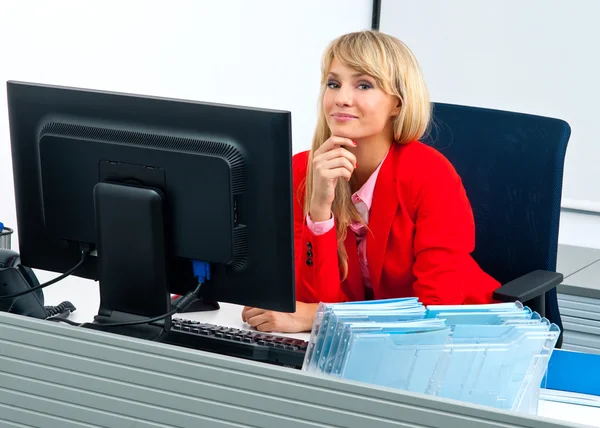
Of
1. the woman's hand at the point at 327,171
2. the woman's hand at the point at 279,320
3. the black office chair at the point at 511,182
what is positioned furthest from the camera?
the black office chair at the point at 511,182

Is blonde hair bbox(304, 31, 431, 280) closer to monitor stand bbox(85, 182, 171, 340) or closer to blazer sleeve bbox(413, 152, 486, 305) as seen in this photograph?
blazer sleeve bbox(413, 152, 486, 305)

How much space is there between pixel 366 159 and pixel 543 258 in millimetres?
509

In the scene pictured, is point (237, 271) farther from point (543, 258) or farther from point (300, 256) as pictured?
point (543, 258)

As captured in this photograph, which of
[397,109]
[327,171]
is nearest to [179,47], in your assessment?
[397,109]

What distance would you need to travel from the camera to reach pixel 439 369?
1.09 m

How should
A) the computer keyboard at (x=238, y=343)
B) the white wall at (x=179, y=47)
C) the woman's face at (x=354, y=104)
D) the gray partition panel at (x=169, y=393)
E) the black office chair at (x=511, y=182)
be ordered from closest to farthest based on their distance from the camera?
the gray partition panel at (x=169, y=393)
the computer keyboard at (x=238, y=343)
the woman's face at (x=354, y=104)
the black office chair at (x=511, y=182)
the white wall at (x=179, y=47)

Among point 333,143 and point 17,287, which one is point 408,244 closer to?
point 333,143

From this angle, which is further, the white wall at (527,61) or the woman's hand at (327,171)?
the white wall at (527,61)

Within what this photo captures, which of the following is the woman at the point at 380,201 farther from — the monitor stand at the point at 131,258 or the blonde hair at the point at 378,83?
the monitor stand at the point at 131,258

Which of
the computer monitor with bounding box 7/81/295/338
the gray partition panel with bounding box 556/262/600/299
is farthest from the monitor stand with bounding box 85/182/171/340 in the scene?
the gray partition panel with bounding box 556/262/600/299

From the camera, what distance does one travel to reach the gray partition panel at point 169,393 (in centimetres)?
101

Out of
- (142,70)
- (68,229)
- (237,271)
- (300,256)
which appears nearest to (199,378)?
(237,271)

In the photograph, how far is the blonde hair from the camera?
1.76 meters

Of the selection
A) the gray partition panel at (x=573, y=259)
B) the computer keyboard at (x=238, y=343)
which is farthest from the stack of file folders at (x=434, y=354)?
the gray partition panel at (x=573, y=259)
